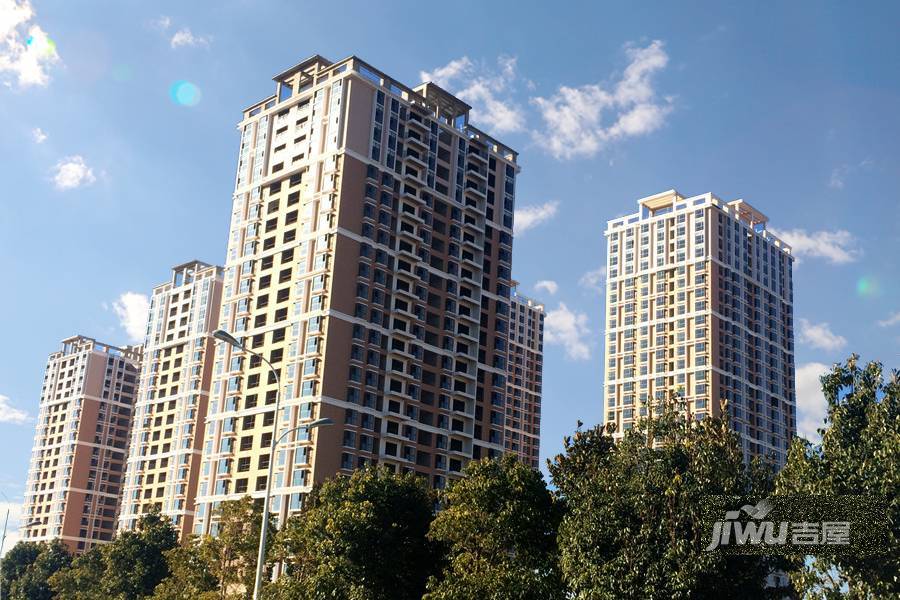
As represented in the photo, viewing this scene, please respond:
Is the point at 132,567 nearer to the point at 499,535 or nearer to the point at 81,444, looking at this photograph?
the point at 499,535

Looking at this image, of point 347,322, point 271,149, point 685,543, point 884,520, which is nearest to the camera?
point 884,520

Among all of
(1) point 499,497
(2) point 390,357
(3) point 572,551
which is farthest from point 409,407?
(3) point 572,551

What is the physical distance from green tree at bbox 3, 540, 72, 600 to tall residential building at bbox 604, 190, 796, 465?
2685 inches

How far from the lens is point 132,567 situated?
76.9 m

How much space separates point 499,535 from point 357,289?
136ft

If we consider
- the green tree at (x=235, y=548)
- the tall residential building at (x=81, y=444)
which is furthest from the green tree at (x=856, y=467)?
the tall residential building at (x=81, y=444)

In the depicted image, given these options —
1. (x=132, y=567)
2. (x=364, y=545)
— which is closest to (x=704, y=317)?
(x=132, y=567)

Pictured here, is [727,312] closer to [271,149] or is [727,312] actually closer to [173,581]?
[271,149]

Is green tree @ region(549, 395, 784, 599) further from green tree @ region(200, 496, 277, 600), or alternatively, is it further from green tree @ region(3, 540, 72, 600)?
green tree @ region(3, 540, 72, 600)

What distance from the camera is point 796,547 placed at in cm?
3441

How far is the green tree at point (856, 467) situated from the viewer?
31922 mm

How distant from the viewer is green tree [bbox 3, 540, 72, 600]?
101 meters

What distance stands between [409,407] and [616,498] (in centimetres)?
4613

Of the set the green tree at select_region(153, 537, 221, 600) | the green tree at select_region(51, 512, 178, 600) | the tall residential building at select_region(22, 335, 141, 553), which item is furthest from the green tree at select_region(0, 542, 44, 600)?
the green tree at select_region(153, 537, 221, 600)
